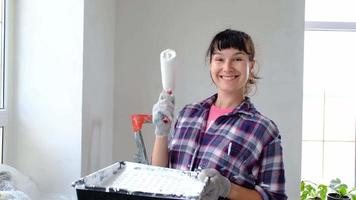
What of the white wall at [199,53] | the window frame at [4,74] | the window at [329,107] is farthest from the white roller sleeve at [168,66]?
the window at [329,107]

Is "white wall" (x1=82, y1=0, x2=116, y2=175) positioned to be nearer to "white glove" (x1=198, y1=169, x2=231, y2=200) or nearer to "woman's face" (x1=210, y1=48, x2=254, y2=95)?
"woman's face" (x1=210, y1=48, x2=254, y2=95)

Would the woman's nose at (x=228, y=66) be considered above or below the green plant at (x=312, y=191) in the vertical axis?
above

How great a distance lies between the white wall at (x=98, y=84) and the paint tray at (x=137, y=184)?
530mm

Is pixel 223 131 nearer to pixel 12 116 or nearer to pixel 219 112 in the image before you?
pixel 219 112

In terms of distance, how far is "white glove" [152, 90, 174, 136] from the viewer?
0.95 m

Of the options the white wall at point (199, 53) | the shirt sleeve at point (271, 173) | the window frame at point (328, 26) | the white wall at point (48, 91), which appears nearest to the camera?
the shirt sleeve at point (271, 173)

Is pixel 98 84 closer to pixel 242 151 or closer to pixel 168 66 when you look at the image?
pixel 168 66

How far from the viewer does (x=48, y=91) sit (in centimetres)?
121

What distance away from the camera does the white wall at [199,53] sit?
5.70ft

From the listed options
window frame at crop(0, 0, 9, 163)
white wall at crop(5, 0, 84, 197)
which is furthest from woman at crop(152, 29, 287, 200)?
window frame at crop(0, 0, 9, 163)

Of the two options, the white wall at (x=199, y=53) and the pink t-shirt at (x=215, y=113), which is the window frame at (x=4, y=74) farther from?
the pink t-shirt at (x=215, y=113)

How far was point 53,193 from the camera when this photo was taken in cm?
124

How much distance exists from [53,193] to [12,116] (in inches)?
12.4

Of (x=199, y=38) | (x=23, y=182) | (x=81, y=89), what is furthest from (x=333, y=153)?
(x=23, y=182)
